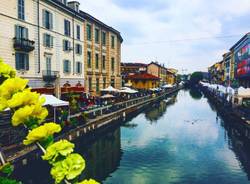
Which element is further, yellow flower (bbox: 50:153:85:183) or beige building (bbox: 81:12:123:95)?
beige building (bbox: 81:12:123:95)

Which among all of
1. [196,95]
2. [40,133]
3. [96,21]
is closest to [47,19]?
[96,21]

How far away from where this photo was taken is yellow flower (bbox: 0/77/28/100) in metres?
1.76

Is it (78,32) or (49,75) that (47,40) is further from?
(78,32)

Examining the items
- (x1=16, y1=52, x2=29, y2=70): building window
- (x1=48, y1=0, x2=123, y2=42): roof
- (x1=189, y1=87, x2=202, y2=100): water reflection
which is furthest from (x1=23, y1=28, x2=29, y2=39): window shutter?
(x1=189, y1=87, x2=202, y2=100): water reflection

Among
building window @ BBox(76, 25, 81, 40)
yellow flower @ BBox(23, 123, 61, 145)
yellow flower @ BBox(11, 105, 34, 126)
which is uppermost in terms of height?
building window @ BBox(76, 25, 81, 40)

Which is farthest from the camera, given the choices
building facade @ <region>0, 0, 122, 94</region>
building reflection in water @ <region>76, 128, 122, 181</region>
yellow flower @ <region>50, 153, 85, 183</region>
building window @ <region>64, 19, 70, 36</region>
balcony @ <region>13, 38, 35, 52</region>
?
building window @ <region>64, 19, 70, 36</region>

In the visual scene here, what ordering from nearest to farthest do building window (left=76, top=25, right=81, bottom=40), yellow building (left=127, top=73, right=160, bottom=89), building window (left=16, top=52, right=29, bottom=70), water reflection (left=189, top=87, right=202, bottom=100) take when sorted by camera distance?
building window (left=16, top=52, right=29, bottom=70) → building window (left=76, top=25, right=81, bottom=40) → yellow building (left=127, top=73, right=160, bottom=89) → water reflection (left=189, top=87, right=202, bottom=100)

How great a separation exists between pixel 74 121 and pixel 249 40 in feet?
168

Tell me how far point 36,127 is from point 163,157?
1915 cm

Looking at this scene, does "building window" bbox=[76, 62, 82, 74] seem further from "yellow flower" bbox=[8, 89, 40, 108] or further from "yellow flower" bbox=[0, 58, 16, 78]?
"yellow flower" bbox=[8, 89, 40, 108]

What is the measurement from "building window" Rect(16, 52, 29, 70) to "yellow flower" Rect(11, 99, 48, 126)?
26997 millimetres

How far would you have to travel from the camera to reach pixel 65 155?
1.71 meters

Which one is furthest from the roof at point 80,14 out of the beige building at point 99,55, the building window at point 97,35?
the building window at point 97,35

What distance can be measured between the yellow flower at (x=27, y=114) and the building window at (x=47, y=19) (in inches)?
1247
